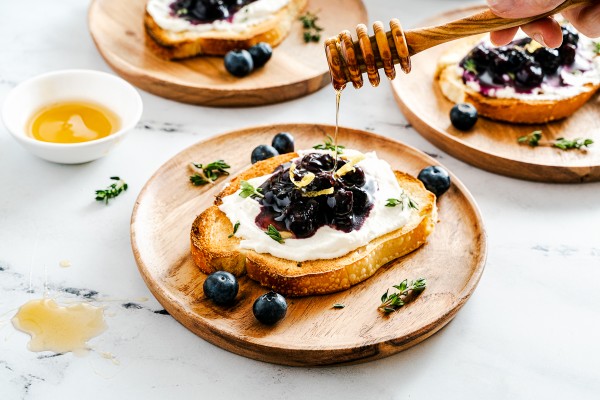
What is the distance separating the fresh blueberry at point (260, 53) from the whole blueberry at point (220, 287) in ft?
7.35

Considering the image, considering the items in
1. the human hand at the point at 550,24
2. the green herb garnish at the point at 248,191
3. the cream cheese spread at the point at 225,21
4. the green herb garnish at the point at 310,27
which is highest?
the human hand at the point at 550,24

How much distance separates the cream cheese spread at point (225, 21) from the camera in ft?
18.0

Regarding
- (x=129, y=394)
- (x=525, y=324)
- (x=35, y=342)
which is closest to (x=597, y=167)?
(x=525, y=324)

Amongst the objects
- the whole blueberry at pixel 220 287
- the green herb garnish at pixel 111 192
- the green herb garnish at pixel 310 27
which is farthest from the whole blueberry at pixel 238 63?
the whole blueberry at pixel 220 287

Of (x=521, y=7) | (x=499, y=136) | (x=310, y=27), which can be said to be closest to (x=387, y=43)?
(x=521, y=7)

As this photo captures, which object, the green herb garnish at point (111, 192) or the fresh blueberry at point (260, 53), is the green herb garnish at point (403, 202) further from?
the fresh blueberry at point (260, 53)

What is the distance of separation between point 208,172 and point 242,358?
4.43 feet

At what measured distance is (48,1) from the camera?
6207 mm

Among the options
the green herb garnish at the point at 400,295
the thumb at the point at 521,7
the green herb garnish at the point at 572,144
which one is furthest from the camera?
the green herb garnish at the point at 572,144

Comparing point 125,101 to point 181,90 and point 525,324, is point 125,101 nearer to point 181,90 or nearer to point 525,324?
point 181,90

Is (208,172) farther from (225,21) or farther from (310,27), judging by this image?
→ (310,27)

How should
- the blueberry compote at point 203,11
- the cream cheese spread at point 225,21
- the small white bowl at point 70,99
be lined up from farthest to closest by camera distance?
the blueberry compote at point 203,11 → the cream cheese spread at point 225,21 → the small white bowl at point 70,99

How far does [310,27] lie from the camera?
5844 mm

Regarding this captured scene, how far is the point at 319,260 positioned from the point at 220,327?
25.0 inches
